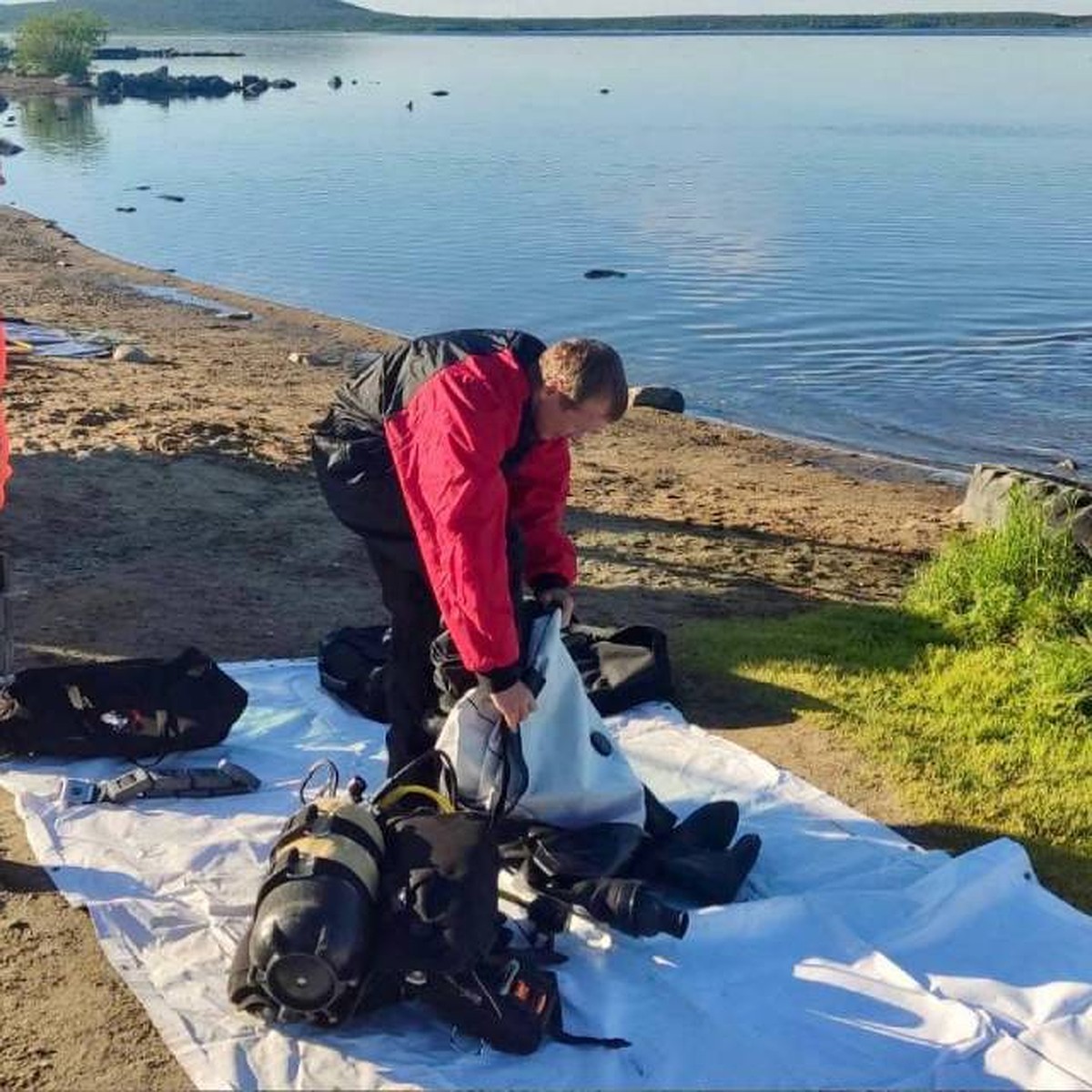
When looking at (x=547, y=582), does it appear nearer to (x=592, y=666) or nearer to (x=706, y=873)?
(x=706, y=873)

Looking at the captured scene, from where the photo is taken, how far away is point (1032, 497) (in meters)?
9.09

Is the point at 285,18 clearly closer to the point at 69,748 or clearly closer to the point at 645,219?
the point at 645,219

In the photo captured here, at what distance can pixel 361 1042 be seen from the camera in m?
3.94

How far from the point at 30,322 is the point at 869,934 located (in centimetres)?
1435

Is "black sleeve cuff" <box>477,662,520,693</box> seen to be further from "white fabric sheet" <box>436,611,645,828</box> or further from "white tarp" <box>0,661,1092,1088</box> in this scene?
"white tarp" <box>0,661,1092,1088</box>

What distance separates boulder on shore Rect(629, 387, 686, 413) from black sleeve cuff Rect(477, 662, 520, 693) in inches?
416

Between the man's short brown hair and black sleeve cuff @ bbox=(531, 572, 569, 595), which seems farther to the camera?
black sleeve cuff @ bbox=(531, 572, 569, 595)

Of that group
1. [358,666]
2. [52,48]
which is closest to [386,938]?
[358,666]

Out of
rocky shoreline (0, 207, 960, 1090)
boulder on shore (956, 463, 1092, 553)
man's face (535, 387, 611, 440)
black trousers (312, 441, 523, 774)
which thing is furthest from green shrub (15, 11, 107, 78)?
man's face (535, 387, 611, 440)

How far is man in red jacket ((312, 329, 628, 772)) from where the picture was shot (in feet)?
13.8

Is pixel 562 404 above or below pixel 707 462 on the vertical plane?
above

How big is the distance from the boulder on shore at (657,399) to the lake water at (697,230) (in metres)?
0.46

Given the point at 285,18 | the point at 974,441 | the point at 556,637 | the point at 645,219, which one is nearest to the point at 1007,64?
the point at 645,219

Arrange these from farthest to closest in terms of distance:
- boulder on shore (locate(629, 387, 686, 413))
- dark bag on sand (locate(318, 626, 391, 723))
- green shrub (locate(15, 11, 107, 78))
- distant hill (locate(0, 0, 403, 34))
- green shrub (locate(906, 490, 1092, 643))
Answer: distant hill (locate(0, 0, 403, 34))
green shrub (locate(15, 11, 107, 78))
boulder on shore (locate(629, 387, 686, 413))
green shrub (locate(906, 490, 1092, 643))
dark bag on sand (locate(318, 626, 391, 723))
